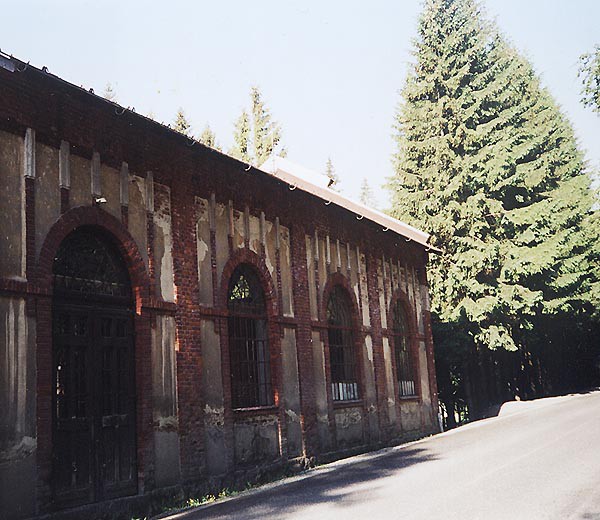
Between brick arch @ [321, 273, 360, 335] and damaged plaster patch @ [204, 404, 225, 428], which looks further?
brick arch @ [321, 273, 360, 335]

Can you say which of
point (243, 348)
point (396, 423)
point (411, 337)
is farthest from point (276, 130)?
point (243, 348)

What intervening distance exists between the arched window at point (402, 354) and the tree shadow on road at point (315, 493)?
5331 mm

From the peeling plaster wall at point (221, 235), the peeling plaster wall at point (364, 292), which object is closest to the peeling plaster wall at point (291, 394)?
the peeling plaster wall at point (221, 235)

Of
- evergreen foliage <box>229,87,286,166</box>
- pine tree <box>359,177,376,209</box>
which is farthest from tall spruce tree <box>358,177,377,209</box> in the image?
evergreen foliage <box>229,87,286,166</box>

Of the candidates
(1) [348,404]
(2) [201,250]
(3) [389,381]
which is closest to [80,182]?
(2) [201,250]

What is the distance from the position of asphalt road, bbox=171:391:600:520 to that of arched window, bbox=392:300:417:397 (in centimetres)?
366

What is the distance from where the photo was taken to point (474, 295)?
24953 millimetres

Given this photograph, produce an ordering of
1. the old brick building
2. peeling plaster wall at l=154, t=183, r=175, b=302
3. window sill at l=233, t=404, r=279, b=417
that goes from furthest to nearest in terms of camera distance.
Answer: window sill at l=233, t=404, r=279, b=417 < peeling plaster wall at l=154, t=183, r=175, b=302 < the old brick building

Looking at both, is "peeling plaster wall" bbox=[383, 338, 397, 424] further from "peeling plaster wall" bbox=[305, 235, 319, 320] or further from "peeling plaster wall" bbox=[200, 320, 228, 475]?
"peeling plaster wall" bbox=[200, 320, 228, 475]

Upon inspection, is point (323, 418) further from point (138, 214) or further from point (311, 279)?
point (138, 214)

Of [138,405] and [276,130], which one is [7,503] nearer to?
[138,405]

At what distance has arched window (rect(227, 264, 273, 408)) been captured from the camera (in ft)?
40.4

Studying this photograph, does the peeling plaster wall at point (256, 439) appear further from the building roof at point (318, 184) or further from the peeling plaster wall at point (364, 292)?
the building roof at point (318, 184)

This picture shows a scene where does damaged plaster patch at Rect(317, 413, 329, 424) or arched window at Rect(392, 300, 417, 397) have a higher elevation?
arched window at Rect(392, 300, 417, 397)
